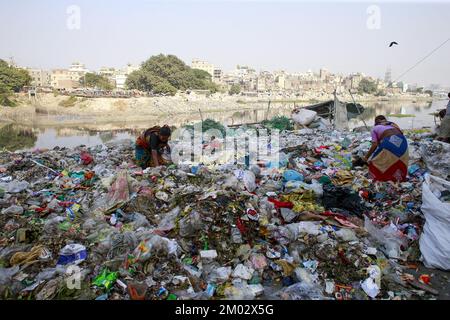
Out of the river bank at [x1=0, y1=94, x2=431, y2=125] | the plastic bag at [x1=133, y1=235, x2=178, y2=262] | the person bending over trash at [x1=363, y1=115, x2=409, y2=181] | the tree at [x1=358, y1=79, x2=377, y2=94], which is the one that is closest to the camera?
the plastic bag at [x1=133, y1=235, x2=178, y2=262]

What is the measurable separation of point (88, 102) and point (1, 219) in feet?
95.7

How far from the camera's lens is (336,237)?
285 cm

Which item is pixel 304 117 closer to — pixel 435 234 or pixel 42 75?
pixel 435 234

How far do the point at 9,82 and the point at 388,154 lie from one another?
33329 millimetres

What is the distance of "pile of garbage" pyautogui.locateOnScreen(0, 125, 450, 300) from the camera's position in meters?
2.36

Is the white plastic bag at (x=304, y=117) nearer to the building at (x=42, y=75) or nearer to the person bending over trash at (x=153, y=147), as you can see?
the person bending over trash at (x=153, y=147)

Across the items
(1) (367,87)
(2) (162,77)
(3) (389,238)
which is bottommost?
(3) (389,238)

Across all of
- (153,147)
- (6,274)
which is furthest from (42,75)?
(6,274)

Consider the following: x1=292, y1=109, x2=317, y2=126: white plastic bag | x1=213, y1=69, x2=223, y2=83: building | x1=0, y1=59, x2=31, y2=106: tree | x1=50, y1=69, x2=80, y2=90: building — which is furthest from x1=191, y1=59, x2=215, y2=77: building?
x1=292, y1=109, x2=317, y2=126: white plastic bag

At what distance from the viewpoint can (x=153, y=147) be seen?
16.0 ft

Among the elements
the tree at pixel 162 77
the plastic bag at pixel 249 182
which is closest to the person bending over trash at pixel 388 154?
the plastic bag at pixel 249 182

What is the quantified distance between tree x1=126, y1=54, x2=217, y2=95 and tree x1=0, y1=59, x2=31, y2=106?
1198 cm

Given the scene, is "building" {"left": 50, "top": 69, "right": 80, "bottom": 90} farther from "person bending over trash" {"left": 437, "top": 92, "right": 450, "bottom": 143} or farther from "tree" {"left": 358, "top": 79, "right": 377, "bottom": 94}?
"tree" {"left": 358, "top": 79, "right": 377, "bottom": 94}
